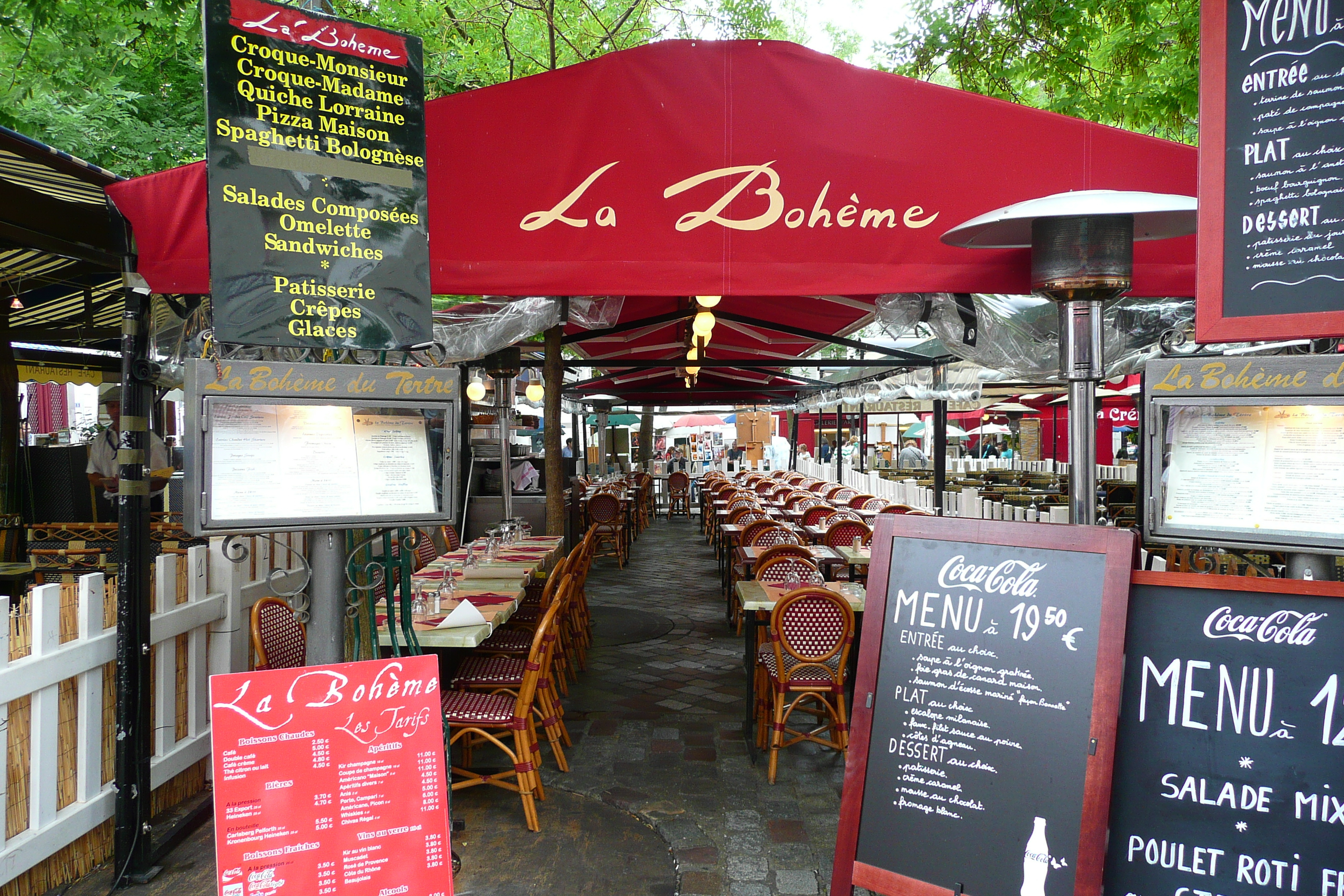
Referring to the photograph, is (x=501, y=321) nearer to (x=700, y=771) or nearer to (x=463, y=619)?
(x=463, y=619)

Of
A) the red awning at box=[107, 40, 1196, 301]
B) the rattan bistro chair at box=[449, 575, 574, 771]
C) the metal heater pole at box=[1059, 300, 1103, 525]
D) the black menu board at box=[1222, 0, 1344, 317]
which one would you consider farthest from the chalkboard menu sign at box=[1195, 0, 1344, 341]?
the rattan bistro chair at box=[449, 575, 574, 771]

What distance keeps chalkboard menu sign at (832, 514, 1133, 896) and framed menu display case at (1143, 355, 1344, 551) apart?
0.74 ft

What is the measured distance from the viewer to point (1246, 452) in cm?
228

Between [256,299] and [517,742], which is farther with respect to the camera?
[517,742]

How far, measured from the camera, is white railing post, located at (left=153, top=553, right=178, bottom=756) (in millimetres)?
3834

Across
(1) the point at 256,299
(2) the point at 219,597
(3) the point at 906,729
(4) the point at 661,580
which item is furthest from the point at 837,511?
(1) the point at 256,299

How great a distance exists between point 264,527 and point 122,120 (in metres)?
7.32

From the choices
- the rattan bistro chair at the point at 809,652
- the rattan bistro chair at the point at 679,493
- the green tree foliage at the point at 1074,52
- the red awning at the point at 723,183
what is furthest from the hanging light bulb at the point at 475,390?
the rattan bistro chair at the point at 679,493

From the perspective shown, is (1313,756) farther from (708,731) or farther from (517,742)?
(708,731)


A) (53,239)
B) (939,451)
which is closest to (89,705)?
(53,239)

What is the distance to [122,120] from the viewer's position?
25.2ft

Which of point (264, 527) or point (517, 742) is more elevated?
point (264, 527)

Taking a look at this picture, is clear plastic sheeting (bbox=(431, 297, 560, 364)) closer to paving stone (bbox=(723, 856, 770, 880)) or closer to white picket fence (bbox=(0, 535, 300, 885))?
white picket fence (bbox=(0, 535, 300, 885))

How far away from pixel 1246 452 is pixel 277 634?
396 cm
